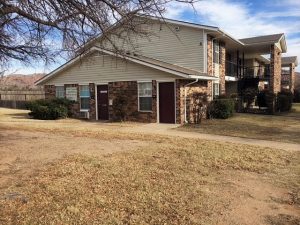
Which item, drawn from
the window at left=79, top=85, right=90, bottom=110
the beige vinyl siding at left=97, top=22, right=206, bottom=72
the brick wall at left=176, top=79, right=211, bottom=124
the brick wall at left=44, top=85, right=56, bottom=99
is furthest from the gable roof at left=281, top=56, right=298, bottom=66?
the brick wall at left=44, top=85, right=56, bottom=99

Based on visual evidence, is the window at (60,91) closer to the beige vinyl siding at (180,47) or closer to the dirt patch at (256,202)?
the beige vinyl siding at (180,47)

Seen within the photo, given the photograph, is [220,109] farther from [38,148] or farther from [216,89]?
[38,148]

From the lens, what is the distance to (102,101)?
21.5m

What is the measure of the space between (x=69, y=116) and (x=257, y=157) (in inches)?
625

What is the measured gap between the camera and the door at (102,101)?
70.0 ft

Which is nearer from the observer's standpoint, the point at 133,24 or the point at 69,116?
the point at 133,24

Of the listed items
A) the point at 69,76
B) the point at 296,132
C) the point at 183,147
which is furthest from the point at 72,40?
the point at 69,76

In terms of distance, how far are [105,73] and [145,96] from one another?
10.6ft

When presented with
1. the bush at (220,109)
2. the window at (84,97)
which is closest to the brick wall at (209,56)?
the bush at (220,109)

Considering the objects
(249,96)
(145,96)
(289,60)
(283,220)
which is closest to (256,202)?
(283,220)

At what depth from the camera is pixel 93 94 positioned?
21812 mm

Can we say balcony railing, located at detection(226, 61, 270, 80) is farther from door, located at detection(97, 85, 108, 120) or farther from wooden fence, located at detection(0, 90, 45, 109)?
wooden fence, located at detection(0, 90, 45, 109)

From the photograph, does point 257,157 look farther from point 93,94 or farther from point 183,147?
point 93,94

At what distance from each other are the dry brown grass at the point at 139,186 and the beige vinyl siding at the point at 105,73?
958 cm
